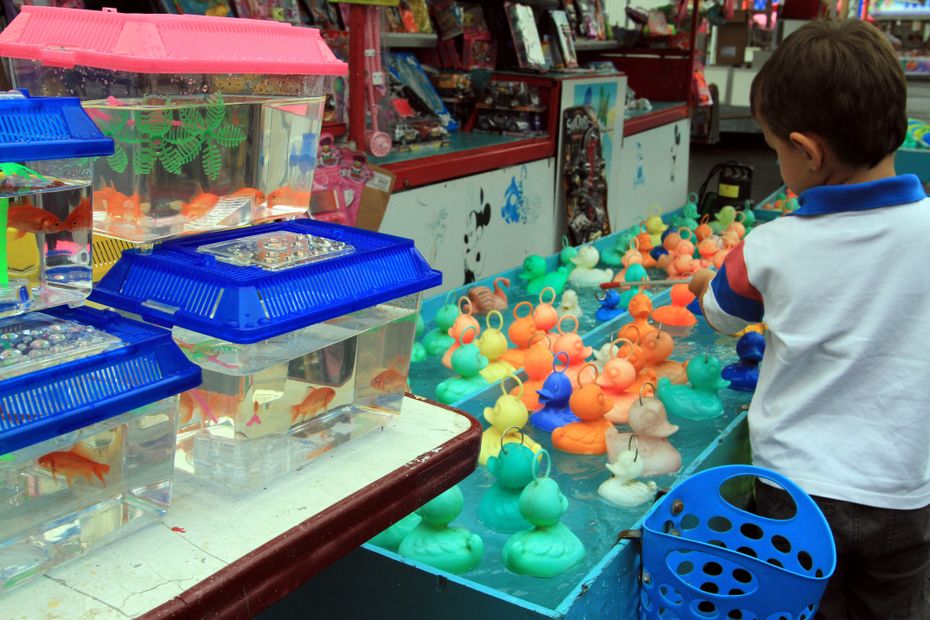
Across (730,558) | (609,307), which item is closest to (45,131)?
(730,558)

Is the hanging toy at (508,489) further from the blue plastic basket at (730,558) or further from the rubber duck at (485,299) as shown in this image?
the rubber duck at (485,299)

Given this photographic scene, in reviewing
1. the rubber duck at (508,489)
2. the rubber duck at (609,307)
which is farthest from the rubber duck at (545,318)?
the rubber duck at (508,489)

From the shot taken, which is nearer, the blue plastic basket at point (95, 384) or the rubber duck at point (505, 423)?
the blue plastic basket at point (95, 384)

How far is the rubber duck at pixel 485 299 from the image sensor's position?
3.03 m

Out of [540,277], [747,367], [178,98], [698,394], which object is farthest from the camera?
[540,277]

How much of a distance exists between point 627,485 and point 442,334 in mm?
953

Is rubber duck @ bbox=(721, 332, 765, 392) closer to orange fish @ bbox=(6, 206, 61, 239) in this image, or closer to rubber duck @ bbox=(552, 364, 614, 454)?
rubber duck @ bbox=(552, 364, 614, 454)

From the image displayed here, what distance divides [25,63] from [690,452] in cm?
168

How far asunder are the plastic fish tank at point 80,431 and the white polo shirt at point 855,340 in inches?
37.7

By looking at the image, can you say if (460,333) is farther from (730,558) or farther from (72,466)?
(72,466)

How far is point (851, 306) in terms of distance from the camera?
1.38 meters

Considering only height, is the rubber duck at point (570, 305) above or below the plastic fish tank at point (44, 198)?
below

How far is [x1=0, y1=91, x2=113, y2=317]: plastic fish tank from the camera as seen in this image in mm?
814

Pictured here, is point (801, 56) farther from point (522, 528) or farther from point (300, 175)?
point (522, 528)
